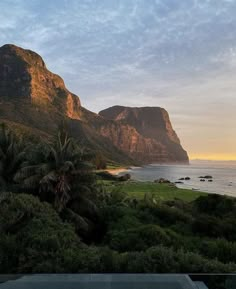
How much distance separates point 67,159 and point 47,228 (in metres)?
7.57

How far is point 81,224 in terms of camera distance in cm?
1831

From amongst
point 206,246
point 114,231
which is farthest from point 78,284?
point 114,231

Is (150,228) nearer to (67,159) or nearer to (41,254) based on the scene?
(67,159)

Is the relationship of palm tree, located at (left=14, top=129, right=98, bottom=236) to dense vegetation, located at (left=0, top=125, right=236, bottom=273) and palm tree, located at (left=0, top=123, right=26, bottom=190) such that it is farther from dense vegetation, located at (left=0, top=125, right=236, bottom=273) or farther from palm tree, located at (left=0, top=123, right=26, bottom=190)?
palm tree, located at (left=0, top=123, right=26, bottom=190)

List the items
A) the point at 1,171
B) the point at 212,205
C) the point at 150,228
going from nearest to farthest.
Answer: the point at 150,228 < the point at 1,171 < the point at 212,205

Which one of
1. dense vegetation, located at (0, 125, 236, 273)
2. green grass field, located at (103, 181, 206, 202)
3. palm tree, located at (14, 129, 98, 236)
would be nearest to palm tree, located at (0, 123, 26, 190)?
dense vegetation, located at (0, 125, 236, 273)

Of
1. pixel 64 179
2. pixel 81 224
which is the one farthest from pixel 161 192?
pixel 81 224

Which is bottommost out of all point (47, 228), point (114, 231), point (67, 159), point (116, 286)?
point (114, 231)

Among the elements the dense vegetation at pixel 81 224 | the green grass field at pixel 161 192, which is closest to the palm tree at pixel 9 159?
the dense vegetation at pixel 81 224

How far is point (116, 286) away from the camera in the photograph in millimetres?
4812

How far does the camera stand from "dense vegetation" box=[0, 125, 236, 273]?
334 inches

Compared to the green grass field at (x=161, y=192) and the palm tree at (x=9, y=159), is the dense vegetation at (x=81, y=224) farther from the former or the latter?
the green grass field at (x=161, y=192)

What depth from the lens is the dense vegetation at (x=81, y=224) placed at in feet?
27.8

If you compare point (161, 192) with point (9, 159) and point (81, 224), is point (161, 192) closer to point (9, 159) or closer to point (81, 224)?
point (9, 159)
